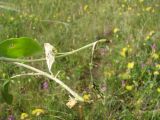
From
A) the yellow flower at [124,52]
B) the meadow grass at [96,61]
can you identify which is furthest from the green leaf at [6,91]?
the yellow flower at [124,52]

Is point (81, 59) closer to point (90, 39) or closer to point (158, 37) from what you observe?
point (90, 39)

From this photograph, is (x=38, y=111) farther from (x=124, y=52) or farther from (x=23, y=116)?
(x=124, y=52)

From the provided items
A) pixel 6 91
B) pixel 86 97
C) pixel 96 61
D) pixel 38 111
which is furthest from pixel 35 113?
pixel 6 91

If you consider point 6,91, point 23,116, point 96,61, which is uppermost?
point 96,61

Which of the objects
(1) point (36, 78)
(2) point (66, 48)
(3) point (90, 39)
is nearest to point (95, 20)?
(3) point (90, 39)

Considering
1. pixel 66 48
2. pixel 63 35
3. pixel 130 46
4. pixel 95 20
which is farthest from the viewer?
pixel 95 20

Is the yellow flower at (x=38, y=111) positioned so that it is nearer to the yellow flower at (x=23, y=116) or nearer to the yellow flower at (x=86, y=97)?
the yellow flower at (x=23, y=116)

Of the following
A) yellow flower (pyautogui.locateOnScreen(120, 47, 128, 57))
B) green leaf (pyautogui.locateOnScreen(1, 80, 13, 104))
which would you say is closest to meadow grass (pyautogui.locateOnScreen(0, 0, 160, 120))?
yellow flower (pyautogui.locateOnScreen(120, 47, 128, 57))
